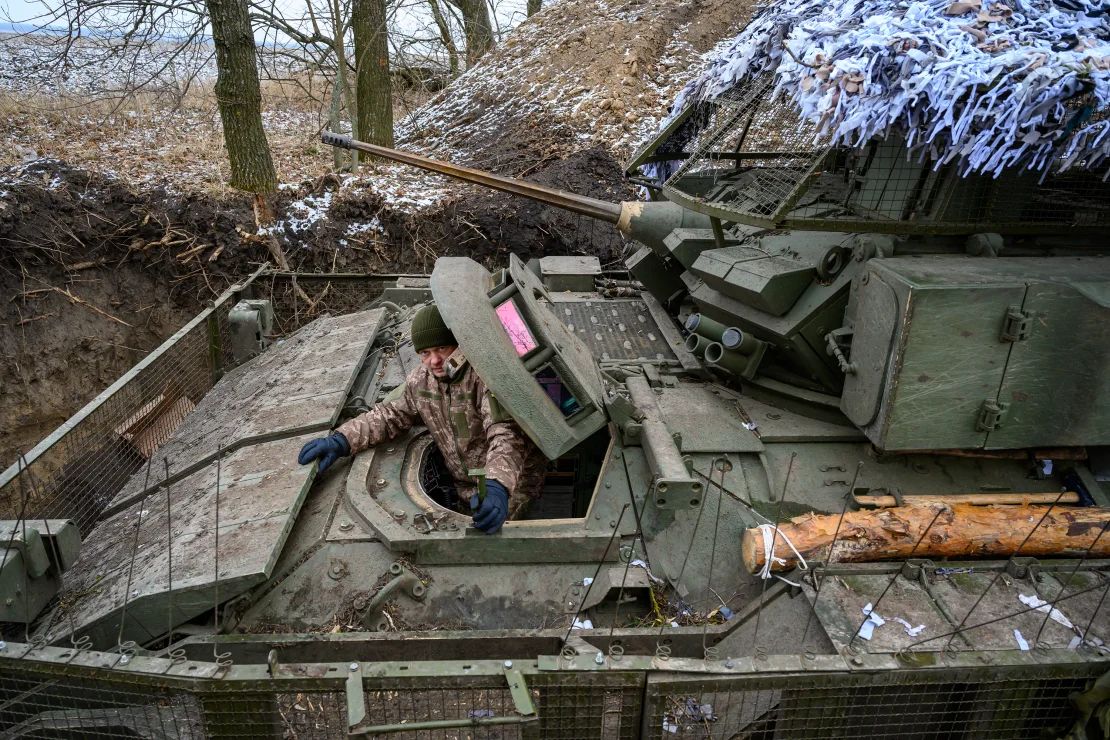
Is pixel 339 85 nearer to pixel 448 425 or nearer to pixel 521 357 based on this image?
pixel 448 425

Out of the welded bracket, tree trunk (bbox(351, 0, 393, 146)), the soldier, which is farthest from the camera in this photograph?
tree trunk (bbox(351, 0, 393, 146))

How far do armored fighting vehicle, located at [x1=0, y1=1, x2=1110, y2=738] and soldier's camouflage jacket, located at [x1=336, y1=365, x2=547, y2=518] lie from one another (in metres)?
0.18

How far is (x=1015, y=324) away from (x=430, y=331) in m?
2.79

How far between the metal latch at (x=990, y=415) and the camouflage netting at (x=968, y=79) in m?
1.10

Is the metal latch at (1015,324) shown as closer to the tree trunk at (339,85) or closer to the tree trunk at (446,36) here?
the tree trunk at (339,85)

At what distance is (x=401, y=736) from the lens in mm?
3275

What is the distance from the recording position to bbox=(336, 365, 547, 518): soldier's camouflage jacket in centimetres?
423

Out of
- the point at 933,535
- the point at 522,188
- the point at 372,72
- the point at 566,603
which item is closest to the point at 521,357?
the point at 566,603

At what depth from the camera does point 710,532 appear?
395cm

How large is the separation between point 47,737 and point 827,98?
14.8 feet

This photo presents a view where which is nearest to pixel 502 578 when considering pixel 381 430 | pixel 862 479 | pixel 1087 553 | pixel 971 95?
pixel 381 430

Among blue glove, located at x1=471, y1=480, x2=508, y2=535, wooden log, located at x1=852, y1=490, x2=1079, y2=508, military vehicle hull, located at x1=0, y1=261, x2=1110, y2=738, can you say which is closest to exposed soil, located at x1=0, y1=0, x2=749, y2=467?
military vehicle hull, located at x1=0, y1=261, x2=1110, y2=738

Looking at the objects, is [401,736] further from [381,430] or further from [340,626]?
[381,430]

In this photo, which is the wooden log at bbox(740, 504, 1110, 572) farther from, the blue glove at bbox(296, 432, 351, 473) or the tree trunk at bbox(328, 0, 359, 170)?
the tree trunk at bbox(328, 0, 359, 170)
